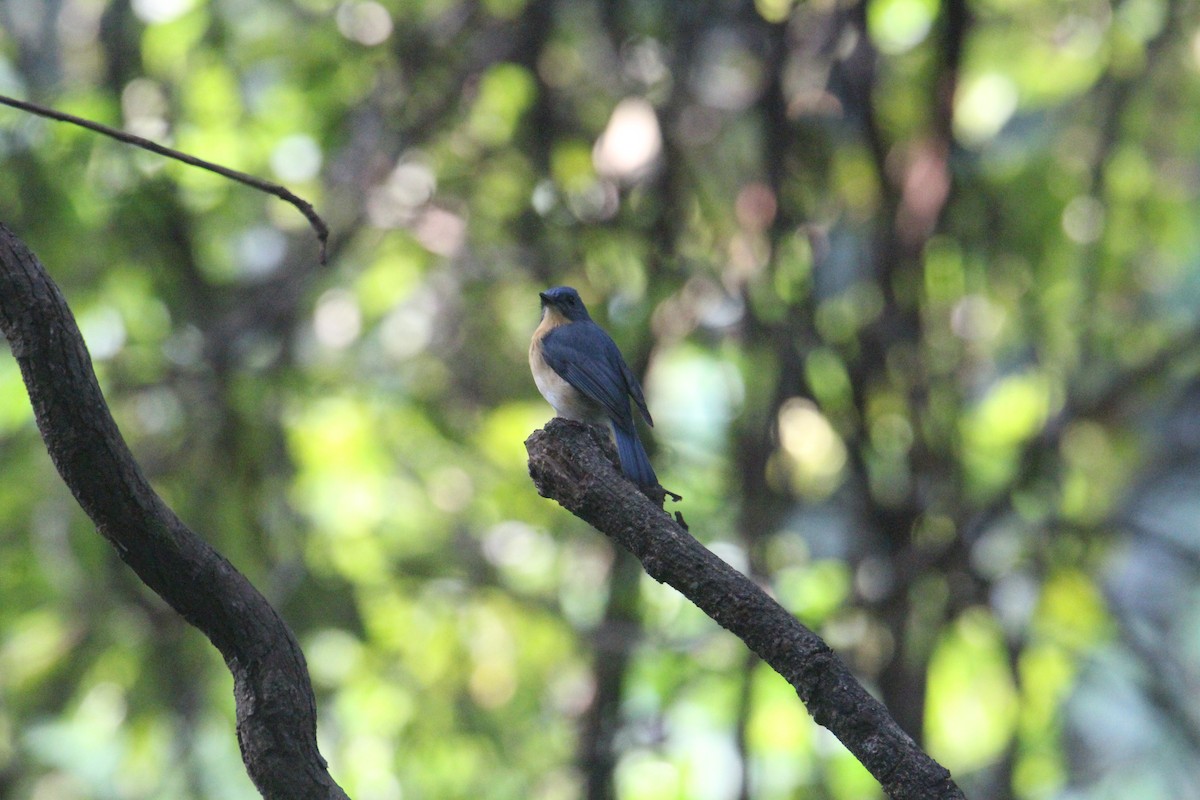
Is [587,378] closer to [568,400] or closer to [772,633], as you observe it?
[568,400]

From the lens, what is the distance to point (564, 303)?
5352 mm

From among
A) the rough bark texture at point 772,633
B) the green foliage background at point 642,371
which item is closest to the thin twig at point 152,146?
the rough bark texture at point 772,633

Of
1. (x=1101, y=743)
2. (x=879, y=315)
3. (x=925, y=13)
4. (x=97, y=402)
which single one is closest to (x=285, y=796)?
(x=97, y=402)

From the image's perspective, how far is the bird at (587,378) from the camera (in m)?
4.35

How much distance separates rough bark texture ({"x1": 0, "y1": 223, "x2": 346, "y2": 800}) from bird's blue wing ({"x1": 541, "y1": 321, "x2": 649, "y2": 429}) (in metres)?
2.11

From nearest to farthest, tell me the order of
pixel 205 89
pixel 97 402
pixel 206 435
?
pixel 97 402
pixel 206 435
pixel 205 89

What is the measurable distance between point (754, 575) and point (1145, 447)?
8.63 ft

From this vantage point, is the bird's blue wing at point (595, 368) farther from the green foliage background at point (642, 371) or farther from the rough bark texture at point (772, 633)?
the rough bark texture at point (772, 633)

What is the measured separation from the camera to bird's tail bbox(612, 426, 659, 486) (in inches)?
143

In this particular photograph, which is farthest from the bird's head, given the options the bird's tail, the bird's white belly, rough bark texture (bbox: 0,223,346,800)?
rough bark texture (bbox: 0,223,346,800)

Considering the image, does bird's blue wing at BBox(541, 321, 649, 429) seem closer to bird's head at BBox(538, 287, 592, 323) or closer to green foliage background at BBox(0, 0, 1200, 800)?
bird's head at BBox(538, 287, 592, 323)

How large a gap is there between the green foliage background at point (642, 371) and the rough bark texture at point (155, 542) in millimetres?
3538

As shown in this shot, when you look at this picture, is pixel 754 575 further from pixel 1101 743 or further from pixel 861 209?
pixel 1101 743

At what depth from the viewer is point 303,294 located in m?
6.40
